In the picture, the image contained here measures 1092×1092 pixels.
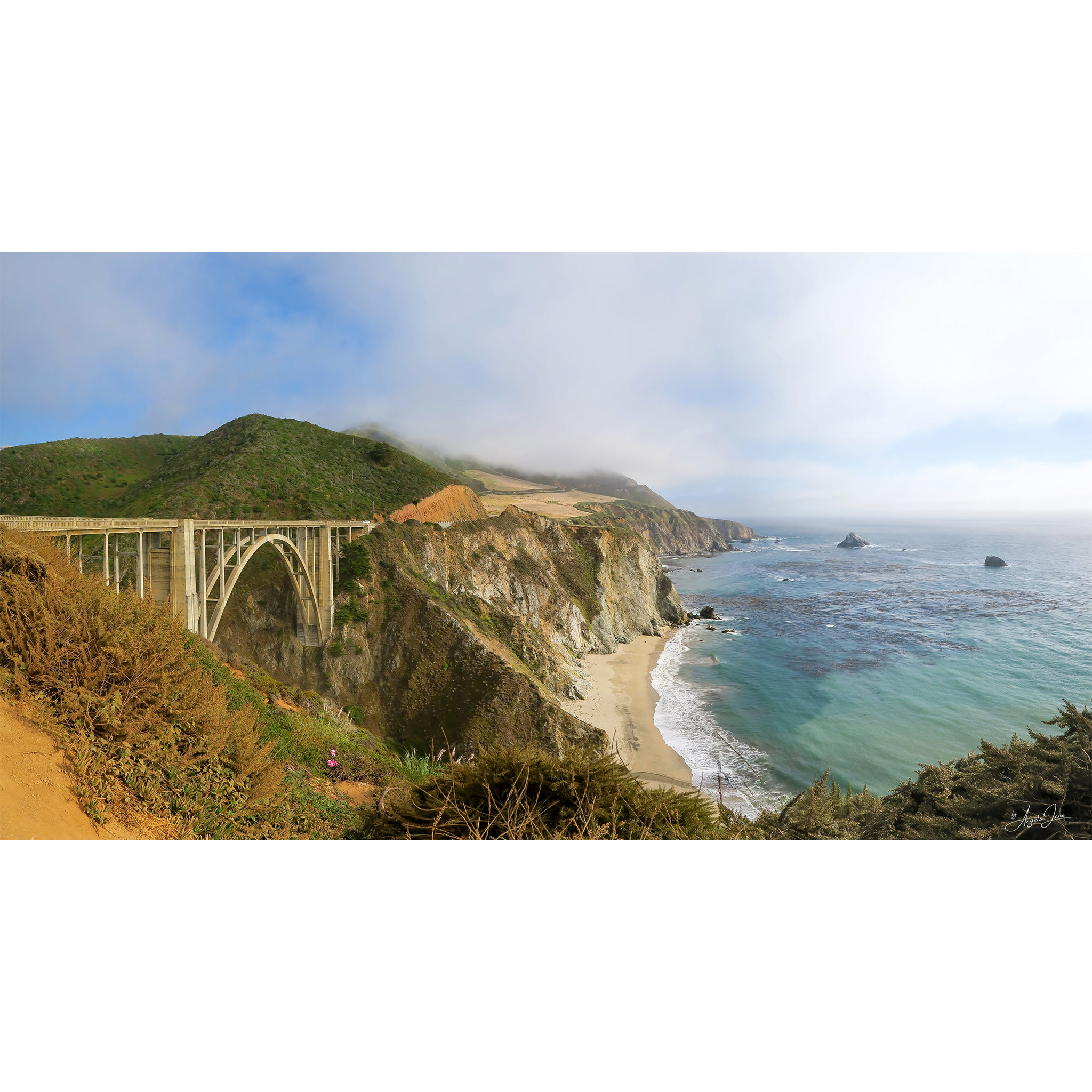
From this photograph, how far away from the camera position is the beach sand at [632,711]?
44.8 feet

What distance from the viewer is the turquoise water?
15.0 m

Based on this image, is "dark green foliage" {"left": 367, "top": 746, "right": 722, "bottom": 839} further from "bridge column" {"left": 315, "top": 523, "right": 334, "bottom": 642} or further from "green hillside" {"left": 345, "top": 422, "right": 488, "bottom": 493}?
"green hillside" {"left": 345, "top": 422, "right": 488, "bottom": 493}

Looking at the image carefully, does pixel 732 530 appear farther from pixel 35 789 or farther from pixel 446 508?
pixel 35 789

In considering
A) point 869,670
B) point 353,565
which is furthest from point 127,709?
point 869,670

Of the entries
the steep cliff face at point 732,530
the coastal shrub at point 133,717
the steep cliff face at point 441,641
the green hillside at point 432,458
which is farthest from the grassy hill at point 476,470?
the steep cliff face at point 732,530

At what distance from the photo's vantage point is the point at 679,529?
2552 inches

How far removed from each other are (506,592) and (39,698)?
18.9 m

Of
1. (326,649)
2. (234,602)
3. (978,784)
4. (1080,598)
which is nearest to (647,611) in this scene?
(326,649)

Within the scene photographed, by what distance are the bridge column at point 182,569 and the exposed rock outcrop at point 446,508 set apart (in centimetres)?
1302

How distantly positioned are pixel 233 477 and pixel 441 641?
42.7 ft

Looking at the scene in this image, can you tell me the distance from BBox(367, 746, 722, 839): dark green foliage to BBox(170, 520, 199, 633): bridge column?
650 cm
